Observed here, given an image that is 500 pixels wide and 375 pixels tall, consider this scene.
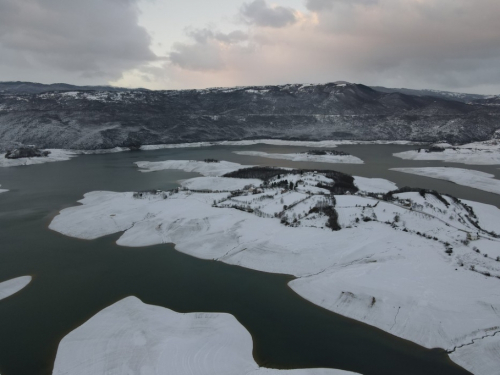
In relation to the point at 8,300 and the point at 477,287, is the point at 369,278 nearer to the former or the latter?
the point at 477,287

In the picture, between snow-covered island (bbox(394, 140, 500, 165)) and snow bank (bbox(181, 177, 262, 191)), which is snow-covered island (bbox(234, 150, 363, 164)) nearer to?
snow-covered island (bbox(394, 140, 500, 165))

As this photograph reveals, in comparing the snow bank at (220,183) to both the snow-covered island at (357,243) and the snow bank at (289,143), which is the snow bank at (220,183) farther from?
the snow bank at (289,143)

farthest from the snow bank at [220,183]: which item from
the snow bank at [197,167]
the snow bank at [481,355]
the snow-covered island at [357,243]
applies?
the snow bank at [481,355]

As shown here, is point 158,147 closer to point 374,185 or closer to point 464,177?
point 374,185

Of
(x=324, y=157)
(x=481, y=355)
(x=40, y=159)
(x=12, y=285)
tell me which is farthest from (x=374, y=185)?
(x=40, y=159)

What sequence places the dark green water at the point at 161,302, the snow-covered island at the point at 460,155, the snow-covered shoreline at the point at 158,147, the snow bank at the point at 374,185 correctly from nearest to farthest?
the dark green water at the point at 161,302 < the snow bank at the point at 374,185 < the snow-covered island at the point at 460,155 < the snow-covered shoreline at the point at 158,147

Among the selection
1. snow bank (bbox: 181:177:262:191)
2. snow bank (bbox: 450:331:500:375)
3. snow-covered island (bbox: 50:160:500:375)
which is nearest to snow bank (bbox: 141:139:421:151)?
snow bank (bbox: 181:177:262:191)
